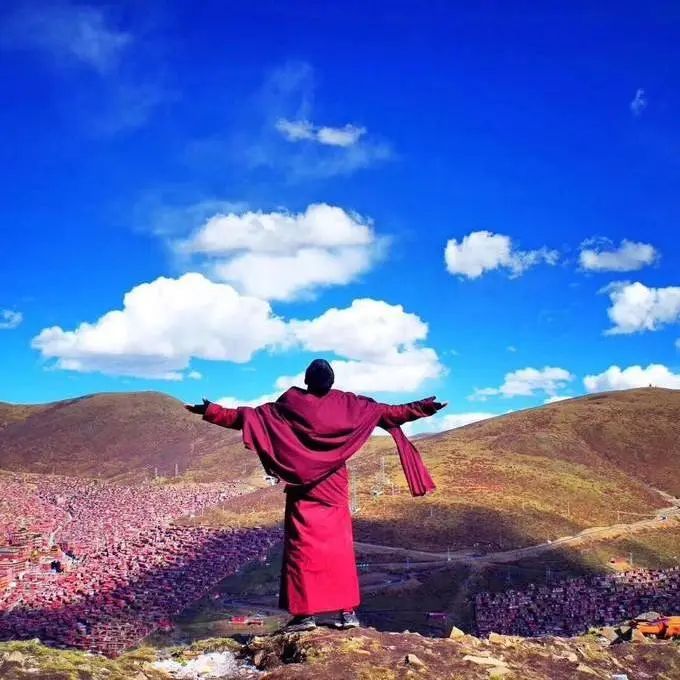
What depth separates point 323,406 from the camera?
26.4 feet

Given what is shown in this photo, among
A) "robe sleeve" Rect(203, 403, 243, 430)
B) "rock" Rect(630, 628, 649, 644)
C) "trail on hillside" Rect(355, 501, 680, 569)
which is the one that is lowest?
"trail on hillside" Rect(355, 501, 680, 569)

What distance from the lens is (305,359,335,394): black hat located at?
8.19 m

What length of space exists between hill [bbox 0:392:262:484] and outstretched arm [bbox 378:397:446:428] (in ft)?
291

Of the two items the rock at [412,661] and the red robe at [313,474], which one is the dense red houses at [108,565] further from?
the rock at [412,661]

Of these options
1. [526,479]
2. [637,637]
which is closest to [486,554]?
[526,479]

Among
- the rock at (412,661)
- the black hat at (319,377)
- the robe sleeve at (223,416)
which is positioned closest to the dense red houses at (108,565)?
the robe sleeve at (223,416)

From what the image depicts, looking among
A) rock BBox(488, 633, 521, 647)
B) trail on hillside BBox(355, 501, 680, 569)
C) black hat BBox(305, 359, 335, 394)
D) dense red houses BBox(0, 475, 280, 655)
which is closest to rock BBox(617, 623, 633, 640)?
rock BBox(488, 633, 521, 647)

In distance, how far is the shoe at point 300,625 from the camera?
302 inches

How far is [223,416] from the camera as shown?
7730 mm

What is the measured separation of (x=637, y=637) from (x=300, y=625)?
4986 mm

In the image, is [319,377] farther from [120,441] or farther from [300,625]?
[120,441]

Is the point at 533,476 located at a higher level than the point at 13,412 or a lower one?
lower

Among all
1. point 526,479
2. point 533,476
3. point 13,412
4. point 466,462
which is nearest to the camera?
point 526,479

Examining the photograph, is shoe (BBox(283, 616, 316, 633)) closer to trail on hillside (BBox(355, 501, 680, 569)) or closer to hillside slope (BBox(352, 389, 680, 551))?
trail on hillside (BBox(355, 501, 680, 569))
